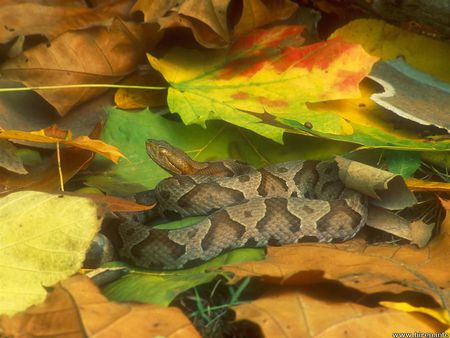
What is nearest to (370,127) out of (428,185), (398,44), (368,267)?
(428,185)

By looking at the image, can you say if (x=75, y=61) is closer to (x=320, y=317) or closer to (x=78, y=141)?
(x=78, y=141)

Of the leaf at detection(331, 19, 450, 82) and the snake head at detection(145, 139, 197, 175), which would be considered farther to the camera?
the leaf at detection(331, 19, 450, 82)

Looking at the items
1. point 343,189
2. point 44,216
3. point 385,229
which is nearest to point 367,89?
point 343,189

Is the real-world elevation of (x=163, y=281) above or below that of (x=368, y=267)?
below

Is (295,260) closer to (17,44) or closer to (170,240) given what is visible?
(170,240)

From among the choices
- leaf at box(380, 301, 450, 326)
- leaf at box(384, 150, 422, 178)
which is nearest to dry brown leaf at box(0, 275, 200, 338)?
leaf at box(380, 301, 450, 326)

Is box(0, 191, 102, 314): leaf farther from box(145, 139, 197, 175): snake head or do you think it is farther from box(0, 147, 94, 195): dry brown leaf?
box(145, 139, 197, 175): snake head

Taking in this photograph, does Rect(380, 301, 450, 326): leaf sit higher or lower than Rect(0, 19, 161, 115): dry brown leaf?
higher

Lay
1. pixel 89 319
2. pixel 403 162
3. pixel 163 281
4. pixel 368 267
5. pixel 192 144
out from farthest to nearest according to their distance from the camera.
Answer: pixel 192 144 → pixel 403 162 → pixel 163 281 → pixel 368 267 → pixel 89 319
